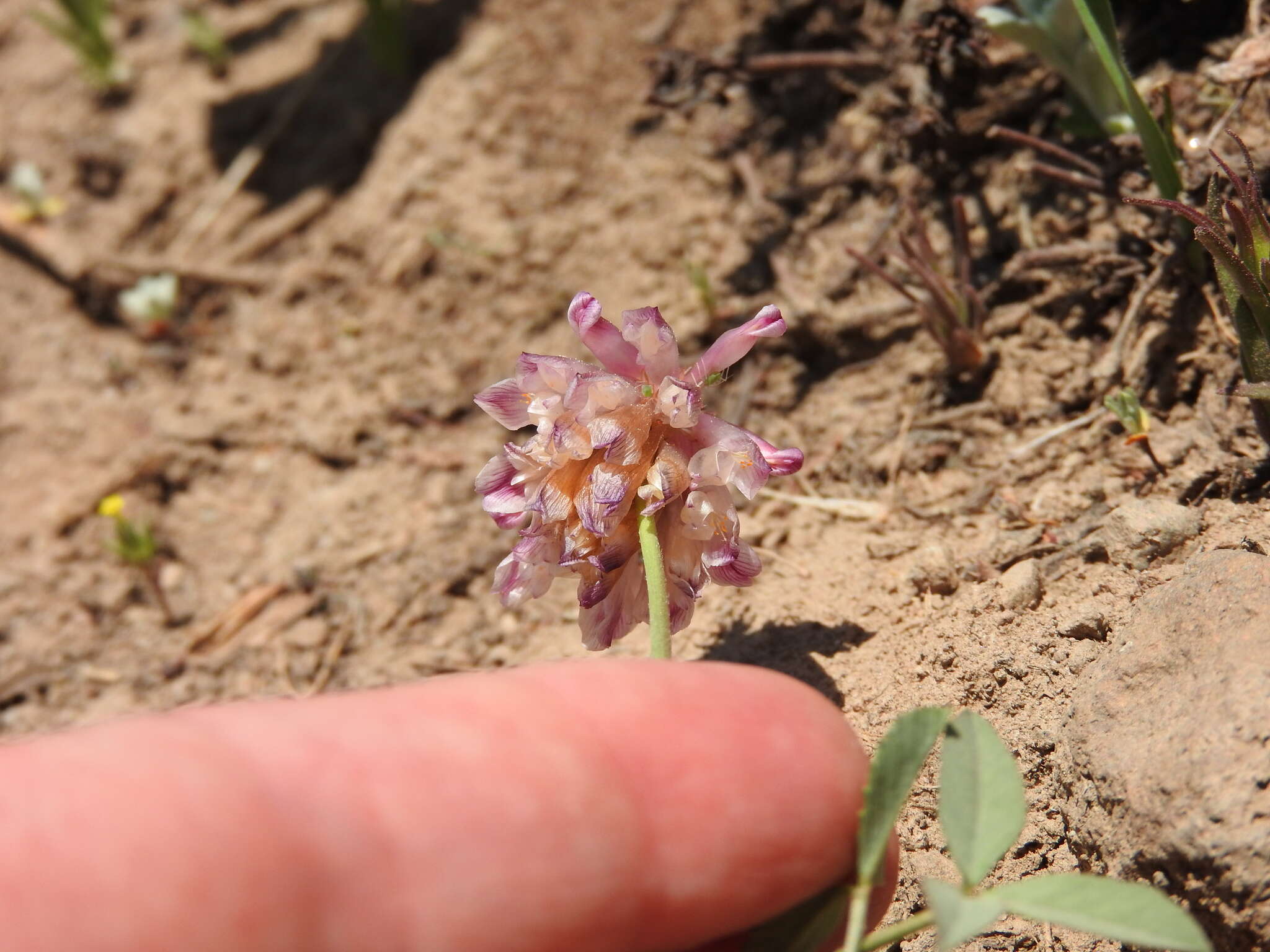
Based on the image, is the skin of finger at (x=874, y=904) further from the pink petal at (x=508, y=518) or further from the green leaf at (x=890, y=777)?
the pink petal at (x=508, y=518)

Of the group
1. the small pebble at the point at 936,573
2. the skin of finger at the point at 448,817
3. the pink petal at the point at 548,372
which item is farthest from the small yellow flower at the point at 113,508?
the small pebble at the point at 936,573

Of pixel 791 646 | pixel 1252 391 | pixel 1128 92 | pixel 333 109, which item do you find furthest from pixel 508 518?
pixel 333 109

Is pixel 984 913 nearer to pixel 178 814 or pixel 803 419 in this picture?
pixel 178 814

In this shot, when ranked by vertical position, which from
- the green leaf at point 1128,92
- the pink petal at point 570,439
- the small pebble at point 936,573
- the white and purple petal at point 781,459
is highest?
the green leaf at point 1128,92

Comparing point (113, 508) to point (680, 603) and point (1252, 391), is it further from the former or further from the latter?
point (1252, 391)

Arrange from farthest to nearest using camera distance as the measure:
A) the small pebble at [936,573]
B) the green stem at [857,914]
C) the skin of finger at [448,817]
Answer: the small pebble at [936,573] → the green stem at [857,914] → the skin of finger at [448,817]

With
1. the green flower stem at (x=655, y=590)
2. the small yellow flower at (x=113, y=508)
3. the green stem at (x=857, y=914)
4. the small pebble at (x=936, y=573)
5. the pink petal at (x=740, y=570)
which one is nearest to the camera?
the green stem at (x=857, y=914)
